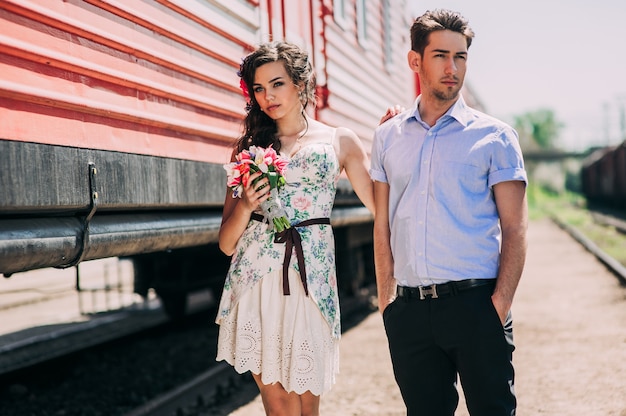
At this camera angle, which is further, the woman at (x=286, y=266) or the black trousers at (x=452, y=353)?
the woman at (x=286, y=266)

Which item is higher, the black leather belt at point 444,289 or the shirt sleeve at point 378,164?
the shirt sleeve at point 378,164

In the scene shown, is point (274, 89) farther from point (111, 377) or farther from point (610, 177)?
point (610, 177)

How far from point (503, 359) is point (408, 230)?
0.53m

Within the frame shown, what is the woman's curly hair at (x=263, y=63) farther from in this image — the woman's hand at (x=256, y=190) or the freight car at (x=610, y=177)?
the freight car at (x=610, y=177)

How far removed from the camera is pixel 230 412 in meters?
4.83

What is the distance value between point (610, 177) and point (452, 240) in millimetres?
32737

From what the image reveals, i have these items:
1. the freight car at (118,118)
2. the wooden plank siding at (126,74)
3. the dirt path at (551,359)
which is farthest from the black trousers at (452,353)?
the dirt path at (551,359)

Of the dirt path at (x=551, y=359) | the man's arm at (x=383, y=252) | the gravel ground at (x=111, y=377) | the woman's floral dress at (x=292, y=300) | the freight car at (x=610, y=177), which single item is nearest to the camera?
the man's arm at (x=383, y=252)

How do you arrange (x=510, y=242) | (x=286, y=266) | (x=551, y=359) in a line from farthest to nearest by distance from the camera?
(x=551, y=359) < (x=286, y=266) < (x=510, y=242)

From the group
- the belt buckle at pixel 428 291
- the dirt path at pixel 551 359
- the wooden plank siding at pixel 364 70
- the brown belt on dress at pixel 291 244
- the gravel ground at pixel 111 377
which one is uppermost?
the wooden plank siding at pixel 364 70

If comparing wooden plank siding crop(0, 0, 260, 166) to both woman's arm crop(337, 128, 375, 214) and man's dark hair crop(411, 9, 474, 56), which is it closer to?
woman's arm crop(337, 128, 375, 214)

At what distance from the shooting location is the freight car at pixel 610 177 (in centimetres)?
2866

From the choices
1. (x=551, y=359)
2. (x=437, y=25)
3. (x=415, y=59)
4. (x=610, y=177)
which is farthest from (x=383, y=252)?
(x=610, y=177)

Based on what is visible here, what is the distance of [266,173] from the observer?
2.67 meters
